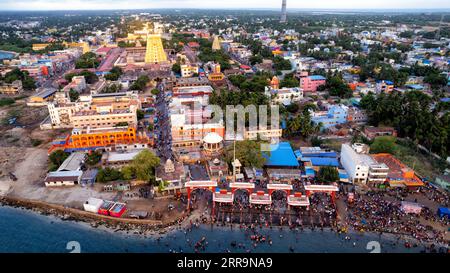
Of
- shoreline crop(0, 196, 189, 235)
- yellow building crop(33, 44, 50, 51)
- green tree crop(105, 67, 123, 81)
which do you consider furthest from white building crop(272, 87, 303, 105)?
yellow building crop(33, 44, 50, 51)

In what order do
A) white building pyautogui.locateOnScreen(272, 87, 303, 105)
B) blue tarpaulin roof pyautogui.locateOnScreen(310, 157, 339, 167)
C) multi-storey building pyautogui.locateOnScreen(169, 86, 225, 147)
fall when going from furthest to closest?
white building pyautogui.locateOnScreen(272, 87, 303, 105) < multi-storey building pyautogui.locateOnScreen(169, 86, 225, 147) < blue tarpaulin roof pyautogui.locateOnScreen(310, 157, 339, 167)

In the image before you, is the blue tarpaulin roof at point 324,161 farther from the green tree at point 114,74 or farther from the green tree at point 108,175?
the green tree at point 114,74

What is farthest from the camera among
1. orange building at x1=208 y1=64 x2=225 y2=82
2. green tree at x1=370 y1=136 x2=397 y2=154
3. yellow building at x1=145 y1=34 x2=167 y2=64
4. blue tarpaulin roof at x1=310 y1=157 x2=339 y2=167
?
yellow building at x1=145 y1=34 x2=167 y2=64

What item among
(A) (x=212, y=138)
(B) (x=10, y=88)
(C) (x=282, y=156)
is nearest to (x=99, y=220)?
(A) (x=212, y=138)

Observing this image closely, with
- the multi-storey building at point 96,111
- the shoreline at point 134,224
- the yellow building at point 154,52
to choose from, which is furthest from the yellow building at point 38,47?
the shoreline at point 134,224

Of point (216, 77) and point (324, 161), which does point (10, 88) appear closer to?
point (216, 77)

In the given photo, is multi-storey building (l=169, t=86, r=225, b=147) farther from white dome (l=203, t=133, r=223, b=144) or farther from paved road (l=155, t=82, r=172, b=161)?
white dome (l=203, t=133, r=223, b=144)
